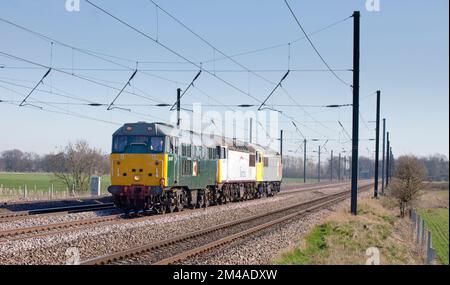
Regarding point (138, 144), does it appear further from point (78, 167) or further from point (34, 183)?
point (34, 183)

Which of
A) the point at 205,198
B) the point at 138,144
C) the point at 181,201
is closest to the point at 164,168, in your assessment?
the point at 138,144

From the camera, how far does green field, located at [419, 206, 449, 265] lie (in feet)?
102

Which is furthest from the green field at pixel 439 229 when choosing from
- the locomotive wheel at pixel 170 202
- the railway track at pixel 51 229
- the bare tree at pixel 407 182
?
the railway track at pixel 51 229

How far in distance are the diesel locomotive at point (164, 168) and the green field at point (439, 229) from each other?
12.3 meters

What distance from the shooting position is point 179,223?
21656 millimetres

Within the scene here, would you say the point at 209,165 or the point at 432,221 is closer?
the point at 209,165

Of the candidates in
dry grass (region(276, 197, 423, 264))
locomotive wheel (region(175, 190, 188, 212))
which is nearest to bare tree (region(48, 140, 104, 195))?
locomotive wheel (region(175, 190, 188, 212))

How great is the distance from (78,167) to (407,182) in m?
28.8

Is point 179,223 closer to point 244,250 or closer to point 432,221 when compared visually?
point 244,250

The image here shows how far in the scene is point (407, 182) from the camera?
144 feet

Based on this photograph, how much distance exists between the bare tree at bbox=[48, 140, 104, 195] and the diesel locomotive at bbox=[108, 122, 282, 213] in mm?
22171

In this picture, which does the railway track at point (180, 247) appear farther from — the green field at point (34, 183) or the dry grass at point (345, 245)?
the green field at point (34, 183)
